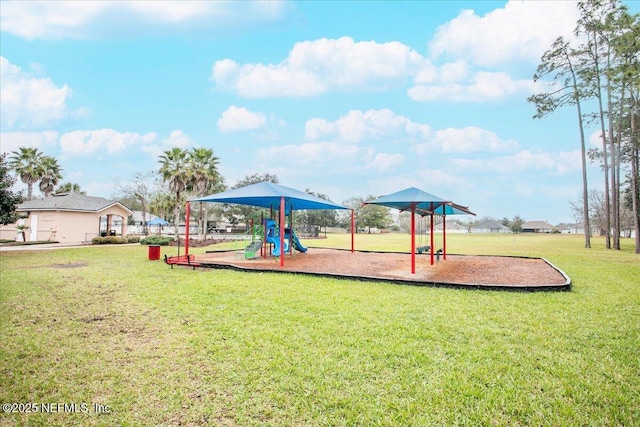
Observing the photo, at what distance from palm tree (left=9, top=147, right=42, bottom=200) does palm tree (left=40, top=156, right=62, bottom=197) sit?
1.03 ft

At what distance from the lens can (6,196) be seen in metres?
14.6

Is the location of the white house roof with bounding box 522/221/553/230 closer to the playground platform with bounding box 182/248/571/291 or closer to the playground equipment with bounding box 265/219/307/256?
the playground platform with bounding box 182/248/571/291

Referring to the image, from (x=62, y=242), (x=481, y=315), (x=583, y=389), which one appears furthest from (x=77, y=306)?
(x=62, y=242)

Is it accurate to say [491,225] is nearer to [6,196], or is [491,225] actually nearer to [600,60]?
[600,60]

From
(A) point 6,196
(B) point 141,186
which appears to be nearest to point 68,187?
(B) point 141,186

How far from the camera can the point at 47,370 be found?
3.36 metres

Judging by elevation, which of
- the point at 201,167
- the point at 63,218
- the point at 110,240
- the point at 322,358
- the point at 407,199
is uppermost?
the point at 201,167

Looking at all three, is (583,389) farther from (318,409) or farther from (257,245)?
(257,245)

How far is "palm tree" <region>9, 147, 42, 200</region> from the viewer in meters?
30.6

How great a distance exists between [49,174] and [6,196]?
2142cm

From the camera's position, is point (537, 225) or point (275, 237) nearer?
point (275, 237)

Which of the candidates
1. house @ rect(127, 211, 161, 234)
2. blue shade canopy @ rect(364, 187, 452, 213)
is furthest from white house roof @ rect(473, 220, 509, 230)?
blue shade canopy @ rect(364, 187, 452, 213)

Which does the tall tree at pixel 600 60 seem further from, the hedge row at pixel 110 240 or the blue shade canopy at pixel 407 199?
the hedge row at pixel 110 240

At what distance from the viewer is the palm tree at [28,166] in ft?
100
